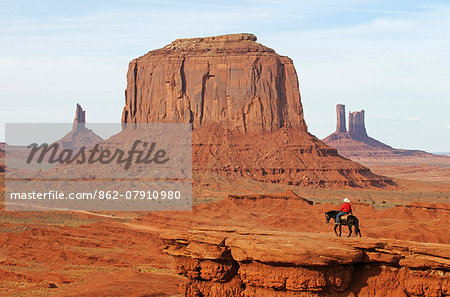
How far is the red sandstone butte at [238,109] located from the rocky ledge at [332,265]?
80240mm

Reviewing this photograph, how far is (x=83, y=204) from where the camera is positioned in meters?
77.2

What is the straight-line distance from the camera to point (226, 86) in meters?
112

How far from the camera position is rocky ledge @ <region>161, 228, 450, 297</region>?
53.7 ft

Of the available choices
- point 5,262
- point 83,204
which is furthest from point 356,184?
point 5,262

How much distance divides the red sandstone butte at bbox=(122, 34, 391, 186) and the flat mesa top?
0.57 ft

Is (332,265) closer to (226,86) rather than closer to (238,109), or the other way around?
(238,109)

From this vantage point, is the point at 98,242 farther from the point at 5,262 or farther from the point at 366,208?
the point at 366,208

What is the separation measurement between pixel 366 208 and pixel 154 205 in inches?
1210

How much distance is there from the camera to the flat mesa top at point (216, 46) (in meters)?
115

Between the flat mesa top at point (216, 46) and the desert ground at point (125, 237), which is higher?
the flat mesa top at point (216, 46)

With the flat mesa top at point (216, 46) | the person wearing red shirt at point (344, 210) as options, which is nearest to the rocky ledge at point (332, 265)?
the person wearing red shirt at point (344, 210)

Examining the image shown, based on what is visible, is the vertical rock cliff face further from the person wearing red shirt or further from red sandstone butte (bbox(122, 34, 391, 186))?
the person wearing red shirt

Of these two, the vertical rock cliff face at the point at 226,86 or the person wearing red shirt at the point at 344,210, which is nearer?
the person wearing red shirt at the point at 344,210

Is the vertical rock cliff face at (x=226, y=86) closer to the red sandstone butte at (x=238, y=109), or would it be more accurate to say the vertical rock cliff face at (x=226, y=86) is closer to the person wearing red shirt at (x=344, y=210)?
the red sandstone butte at (x=238, y=109)
